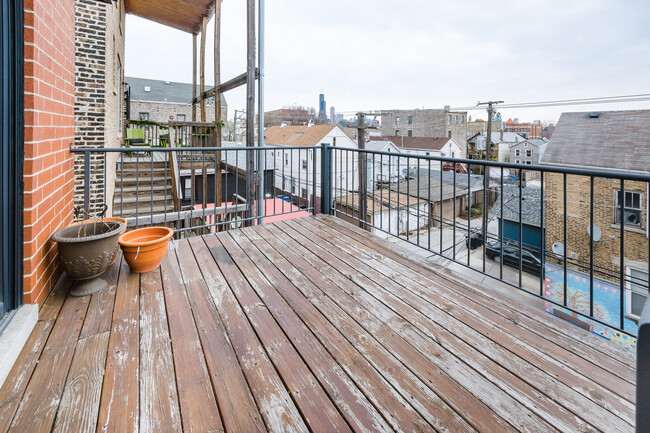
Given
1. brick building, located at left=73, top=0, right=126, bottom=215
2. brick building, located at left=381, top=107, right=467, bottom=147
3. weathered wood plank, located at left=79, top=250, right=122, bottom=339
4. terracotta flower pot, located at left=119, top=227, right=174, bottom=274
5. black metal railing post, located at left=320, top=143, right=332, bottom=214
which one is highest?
brick building, located at left=381, top=107, right=467, bottom=147

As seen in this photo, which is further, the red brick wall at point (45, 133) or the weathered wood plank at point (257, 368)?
the red brick wall at point (45, 133)

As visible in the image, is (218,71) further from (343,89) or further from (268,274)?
(343,89)

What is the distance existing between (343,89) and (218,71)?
120ft

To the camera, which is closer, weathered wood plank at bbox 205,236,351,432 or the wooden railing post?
the wooden railing post

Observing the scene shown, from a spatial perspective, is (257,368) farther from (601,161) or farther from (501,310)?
(601,161)

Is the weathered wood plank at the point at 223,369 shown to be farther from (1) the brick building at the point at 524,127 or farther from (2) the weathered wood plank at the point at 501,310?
(1) the brick building at the point at 524,127

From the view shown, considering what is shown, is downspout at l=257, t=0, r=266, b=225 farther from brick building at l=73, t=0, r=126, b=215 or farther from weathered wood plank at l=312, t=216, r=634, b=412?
weathered wood plank at l=312, t=216, r=634, b=412

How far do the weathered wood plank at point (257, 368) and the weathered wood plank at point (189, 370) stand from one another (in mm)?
149

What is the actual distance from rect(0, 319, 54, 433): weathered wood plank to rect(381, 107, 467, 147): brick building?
31578 mm

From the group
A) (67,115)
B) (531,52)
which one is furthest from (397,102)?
(67,115)

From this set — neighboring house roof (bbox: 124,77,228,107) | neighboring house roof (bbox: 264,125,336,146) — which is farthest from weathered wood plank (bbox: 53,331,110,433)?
neighboring house roof (bbox: 124,77,228,107)

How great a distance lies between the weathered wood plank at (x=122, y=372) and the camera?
1.00 meters

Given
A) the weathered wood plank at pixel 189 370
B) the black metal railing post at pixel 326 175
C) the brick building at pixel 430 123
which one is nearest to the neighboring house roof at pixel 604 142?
the black metal railing post at pixel 326 175

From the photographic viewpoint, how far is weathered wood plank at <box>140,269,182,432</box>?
1008 millimetres
